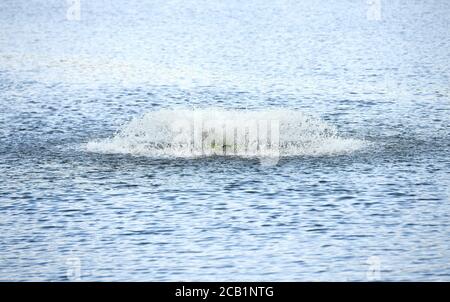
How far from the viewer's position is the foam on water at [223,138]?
46.0 meters

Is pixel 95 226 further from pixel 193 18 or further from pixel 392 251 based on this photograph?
pixel 193 18

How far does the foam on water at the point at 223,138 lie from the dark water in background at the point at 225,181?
93 centimetres

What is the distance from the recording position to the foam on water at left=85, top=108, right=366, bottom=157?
46000 millimetres

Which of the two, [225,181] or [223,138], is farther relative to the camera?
[223,138]

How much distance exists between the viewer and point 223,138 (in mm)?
46438

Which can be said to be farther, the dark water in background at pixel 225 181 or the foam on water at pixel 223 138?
the foam on water at pixel 223 138

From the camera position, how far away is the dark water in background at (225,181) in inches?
1284

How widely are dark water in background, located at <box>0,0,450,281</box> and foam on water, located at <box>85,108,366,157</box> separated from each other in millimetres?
930

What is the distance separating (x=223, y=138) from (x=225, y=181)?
210 inches

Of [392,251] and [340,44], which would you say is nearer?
[392,251]

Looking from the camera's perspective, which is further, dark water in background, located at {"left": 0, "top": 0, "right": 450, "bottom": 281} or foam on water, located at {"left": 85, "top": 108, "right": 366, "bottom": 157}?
foam on water, located at {"left": 85, "top": 108, "right": 366, "bottom": 157}
